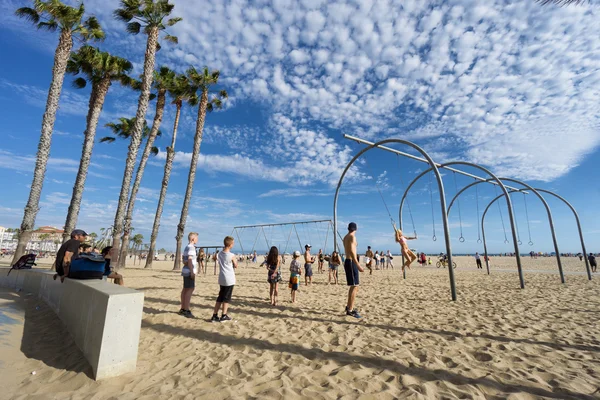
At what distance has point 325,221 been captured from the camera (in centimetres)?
2212

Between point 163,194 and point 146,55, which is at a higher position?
point 146,55

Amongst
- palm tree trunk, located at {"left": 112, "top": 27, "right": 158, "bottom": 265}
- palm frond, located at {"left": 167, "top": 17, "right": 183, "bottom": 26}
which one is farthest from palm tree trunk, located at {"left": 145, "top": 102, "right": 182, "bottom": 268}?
palm frond, located at {"left": 167, "top": 17, "right": 183, "bottom": 26}

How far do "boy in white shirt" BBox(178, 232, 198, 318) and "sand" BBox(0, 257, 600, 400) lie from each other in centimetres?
28

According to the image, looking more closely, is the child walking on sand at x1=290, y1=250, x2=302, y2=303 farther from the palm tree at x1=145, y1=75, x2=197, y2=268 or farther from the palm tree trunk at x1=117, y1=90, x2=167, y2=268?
the palm tree at x1=145, y1=75, x2=197, y2=268

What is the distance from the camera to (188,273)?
5.93 m

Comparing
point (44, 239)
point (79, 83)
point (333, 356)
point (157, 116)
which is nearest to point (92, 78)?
point (79, 83)

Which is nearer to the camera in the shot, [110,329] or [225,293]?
[110,329]

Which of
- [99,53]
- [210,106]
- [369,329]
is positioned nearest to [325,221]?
[210,106]

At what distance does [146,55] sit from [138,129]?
4.40 meters

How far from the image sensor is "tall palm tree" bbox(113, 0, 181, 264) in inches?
607

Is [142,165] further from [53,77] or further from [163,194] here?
[53,77]

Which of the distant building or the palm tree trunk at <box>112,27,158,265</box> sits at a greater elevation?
the palm tree trunk at <box>112,27,158,265</box>

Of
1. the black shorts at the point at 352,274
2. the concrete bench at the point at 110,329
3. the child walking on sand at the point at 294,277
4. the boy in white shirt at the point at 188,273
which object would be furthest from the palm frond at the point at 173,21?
the black shorts at the point at 352,274

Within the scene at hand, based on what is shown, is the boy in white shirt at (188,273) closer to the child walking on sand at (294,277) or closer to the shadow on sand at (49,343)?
the shadow on sand at (49,343)
